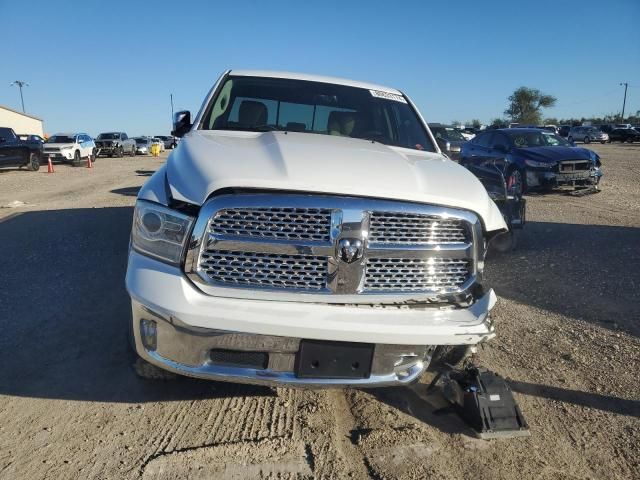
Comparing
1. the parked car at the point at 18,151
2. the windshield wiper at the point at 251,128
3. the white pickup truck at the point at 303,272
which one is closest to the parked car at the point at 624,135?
the parked car at the point at 18,151

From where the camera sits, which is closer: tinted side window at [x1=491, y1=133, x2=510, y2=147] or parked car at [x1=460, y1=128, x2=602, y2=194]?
parked car at [x1=460, y1=128, x2=602, y2=194]

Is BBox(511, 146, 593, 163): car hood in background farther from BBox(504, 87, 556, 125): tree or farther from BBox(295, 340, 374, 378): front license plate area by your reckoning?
BBox(504, 87, 556, 125): tree

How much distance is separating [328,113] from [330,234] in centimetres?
208

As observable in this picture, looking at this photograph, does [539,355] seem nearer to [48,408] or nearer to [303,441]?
[303,441]

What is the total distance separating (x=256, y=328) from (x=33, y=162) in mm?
23793

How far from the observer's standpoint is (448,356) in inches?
113

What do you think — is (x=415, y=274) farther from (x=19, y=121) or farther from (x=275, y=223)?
(x=19, y=121)

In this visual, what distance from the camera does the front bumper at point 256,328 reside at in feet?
7.36

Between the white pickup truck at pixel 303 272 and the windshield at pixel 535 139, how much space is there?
11501mm

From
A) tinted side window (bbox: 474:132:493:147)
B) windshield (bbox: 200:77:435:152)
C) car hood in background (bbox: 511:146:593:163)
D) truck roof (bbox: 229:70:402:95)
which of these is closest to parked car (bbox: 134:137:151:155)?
tinted side window (bbox: 474:132:493:147)

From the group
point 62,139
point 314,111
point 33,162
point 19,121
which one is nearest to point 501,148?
point 314,111

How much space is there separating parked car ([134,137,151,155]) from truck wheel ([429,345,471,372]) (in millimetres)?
41952

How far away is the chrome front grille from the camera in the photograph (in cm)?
233

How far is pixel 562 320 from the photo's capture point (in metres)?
4.41
